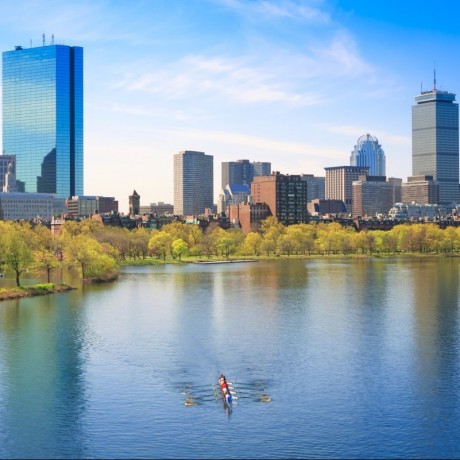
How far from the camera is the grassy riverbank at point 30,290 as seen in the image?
104 m

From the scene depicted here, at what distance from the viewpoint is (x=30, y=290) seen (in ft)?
354

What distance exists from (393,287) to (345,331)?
142 ft

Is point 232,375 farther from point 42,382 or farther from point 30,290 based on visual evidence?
point 30,290

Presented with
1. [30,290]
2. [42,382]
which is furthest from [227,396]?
[30,290]

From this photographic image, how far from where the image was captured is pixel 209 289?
4705 inches

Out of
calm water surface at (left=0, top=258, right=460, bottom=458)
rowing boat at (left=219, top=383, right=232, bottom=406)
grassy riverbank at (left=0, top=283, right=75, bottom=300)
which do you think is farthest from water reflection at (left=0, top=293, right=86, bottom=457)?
grassy riverbank at (left=0, top=283, right=75, bottom=300)

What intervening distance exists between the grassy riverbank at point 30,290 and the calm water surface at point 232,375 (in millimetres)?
3465

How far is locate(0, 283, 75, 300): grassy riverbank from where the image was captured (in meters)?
104

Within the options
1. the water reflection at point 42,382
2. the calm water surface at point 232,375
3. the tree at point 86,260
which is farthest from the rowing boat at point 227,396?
the tree at point 86,260

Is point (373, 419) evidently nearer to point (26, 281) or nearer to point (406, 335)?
point (406, 335)

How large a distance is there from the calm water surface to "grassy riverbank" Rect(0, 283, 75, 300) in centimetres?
347

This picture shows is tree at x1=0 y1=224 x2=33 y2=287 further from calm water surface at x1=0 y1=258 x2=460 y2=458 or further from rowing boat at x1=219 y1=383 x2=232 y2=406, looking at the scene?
rowing boat at x1=219 y1=383 x2=232 y2=406

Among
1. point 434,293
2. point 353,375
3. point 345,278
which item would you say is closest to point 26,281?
point 345,278

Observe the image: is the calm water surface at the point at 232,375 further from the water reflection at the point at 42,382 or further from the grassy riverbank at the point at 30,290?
the grassy riverbank at the point at 30,290
